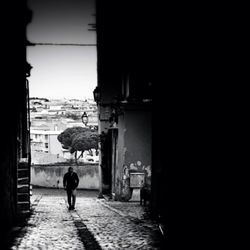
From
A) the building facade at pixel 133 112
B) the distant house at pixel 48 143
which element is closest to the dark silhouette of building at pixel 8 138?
the building facade at pixel 133 112

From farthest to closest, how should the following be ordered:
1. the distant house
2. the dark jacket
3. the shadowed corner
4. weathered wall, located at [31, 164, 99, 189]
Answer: the distant house, weathered wall, located at [31, 164, 99, 189], the dark jacket, the shadowed corner

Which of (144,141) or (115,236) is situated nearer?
(115,236)

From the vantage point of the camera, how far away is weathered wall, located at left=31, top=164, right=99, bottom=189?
39.8 metres

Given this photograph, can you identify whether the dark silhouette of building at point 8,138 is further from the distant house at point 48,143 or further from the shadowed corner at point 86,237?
the distant house at point 48,143

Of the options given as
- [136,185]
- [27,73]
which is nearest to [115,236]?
[27,73]

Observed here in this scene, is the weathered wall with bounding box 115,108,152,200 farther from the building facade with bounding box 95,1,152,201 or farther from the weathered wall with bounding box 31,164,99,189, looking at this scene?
the weathered wall with bounding box 31,164,99,189

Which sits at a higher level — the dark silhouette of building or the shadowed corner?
the dark silhouette of building

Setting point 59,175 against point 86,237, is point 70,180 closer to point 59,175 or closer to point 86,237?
point 86,237

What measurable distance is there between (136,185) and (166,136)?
39.6ft

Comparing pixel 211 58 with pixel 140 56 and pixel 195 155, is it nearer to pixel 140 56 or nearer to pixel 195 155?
pixel 195 155

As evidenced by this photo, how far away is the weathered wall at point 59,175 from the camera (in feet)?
131

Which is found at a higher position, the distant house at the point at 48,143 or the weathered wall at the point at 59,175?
the distant house at the point at 48,143

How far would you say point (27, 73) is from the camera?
18688 millimetres

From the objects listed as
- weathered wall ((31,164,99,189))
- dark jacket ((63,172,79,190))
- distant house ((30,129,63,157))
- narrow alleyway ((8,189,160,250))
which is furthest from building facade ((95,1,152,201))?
distant house ((30,129,63,157))
